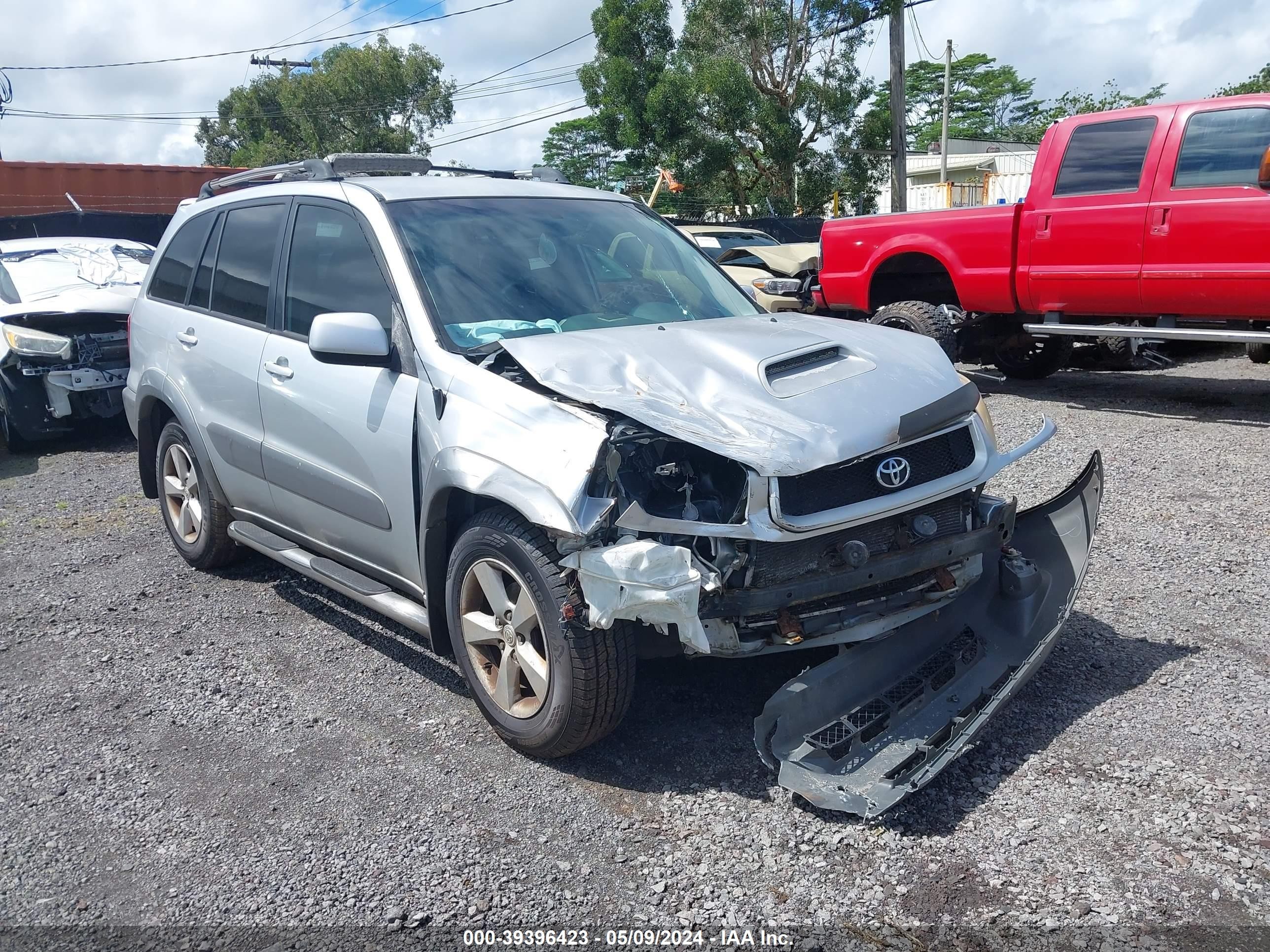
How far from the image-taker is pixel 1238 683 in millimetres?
3717

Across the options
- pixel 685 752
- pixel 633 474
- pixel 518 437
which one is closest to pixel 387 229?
pixel 518 437

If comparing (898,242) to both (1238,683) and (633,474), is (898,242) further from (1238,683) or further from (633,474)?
(633,474)

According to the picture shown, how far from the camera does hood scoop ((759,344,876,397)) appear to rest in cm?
326

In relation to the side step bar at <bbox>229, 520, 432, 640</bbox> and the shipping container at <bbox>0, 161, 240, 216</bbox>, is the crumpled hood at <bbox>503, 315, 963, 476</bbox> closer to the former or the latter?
the side step bar at <bbox>229, 520, 432, 640</bbox>

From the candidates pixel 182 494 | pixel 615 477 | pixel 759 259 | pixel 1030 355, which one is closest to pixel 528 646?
pixel 615 477

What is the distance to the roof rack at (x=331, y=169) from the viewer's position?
4.74 m

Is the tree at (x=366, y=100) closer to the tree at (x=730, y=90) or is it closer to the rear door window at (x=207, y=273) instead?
the tree at (x=730, y=90)

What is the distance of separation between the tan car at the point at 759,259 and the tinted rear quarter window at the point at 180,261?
5.27 m

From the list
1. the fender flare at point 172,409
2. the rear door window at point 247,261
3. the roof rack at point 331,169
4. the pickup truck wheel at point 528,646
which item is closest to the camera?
the pickup truck wheel at point 528,646

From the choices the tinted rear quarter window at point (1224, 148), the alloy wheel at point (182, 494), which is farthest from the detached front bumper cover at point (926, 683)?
the tinted rear quarter window at point (1224, 148)

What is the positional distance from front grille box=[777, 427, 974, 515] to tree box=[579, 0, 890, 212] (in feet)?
79.6

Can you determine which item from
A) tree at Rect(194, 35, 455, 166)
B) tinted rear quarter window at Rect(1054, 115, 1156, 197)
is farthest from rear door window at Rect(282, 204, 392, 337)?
tree at Rect(194, 35, 455, 166)

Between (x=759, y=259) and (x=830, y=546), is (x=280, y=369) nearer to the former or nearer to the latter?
(x=830, y=546)

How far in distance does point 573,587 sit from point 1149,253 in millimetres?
6608
